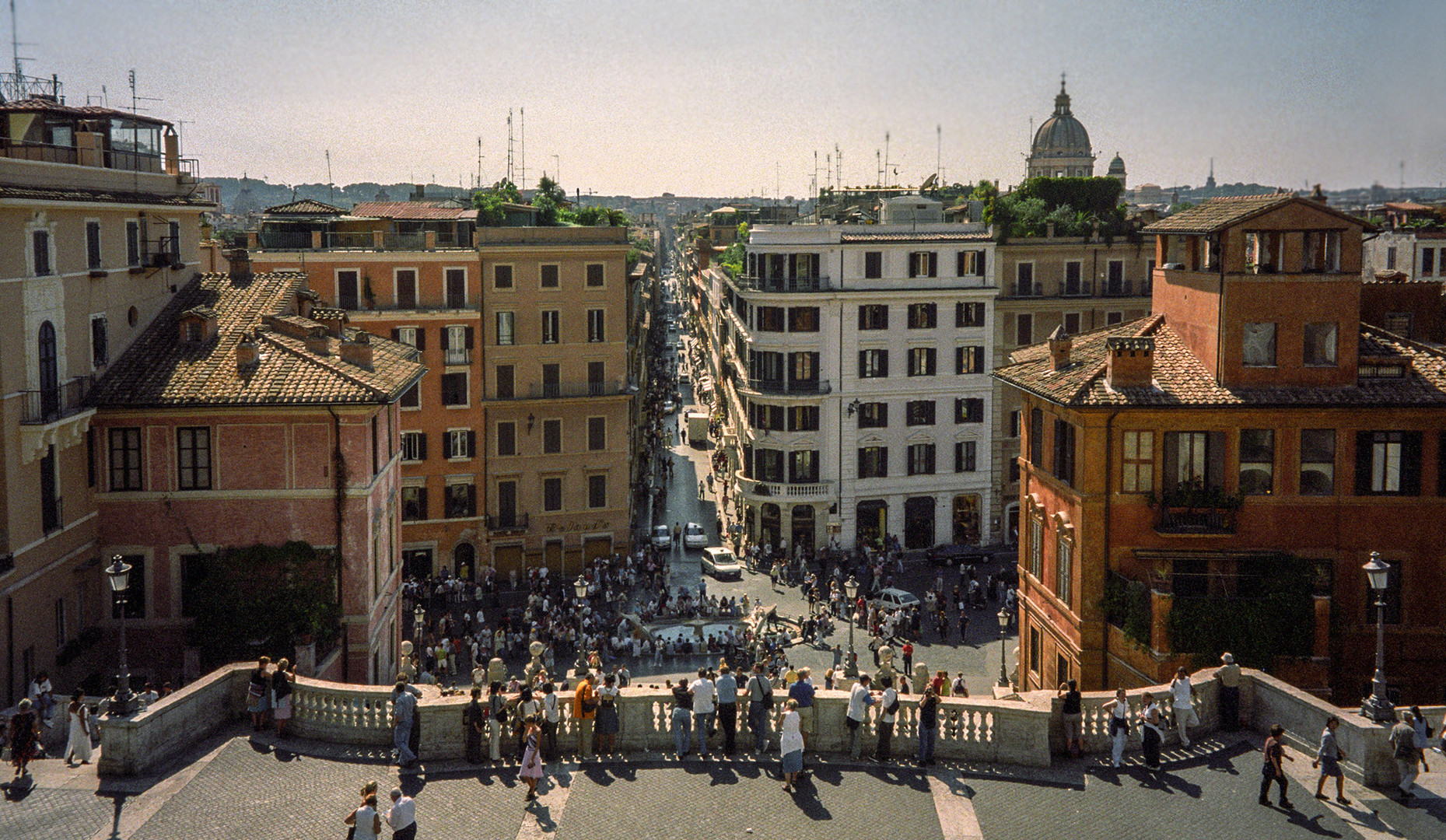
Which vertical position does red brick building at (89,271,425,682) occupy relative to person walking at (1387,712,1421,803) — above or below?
above

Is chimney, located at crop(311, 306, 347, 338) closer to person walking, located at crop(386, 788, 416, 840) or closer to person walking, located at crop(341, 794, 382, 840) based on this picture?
person walking, located at crop(386, 788, 416, 840)

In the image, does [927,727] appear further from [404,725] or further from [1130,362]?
[1130,362]

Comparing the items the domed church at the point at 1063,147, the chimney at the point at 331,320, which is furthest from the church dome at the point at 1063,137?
the chimney at the point at 331,320

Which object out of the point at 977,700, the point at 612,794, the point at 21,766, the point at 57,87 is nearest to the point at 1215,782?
the point at 977,700

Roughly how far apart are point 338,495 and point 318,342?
5112mm

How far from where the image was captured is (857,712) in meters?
21.0

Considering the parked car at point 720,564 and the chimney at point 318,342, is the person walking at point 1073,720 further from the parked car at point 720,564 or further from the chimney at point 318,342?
the parked car at point 720,564

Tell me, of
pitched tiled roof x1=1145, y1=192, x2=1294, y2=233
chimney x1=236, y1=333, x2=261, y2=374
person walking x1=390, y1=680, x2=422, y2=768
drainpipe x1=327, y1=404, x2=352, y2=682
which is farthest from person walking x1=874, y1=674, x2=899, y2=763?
chimney x1=236, y1=333, x2=261, y2=374

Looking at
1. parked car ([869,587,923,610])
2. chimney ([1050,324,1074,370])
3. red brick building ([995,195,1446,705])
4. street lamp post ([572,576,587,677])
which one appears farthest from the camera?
parked car ([869,587,923,610])

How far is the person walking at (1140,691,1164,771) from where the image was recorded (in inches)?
833

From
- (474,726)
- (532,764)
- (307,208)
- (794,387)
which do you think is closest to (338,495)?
(474,726)

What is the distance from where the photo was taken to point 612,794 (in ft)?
66.6

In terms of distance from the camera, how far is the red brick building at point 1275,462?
3041cm

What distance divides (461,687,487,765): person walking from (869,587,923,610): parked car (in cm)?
3086
